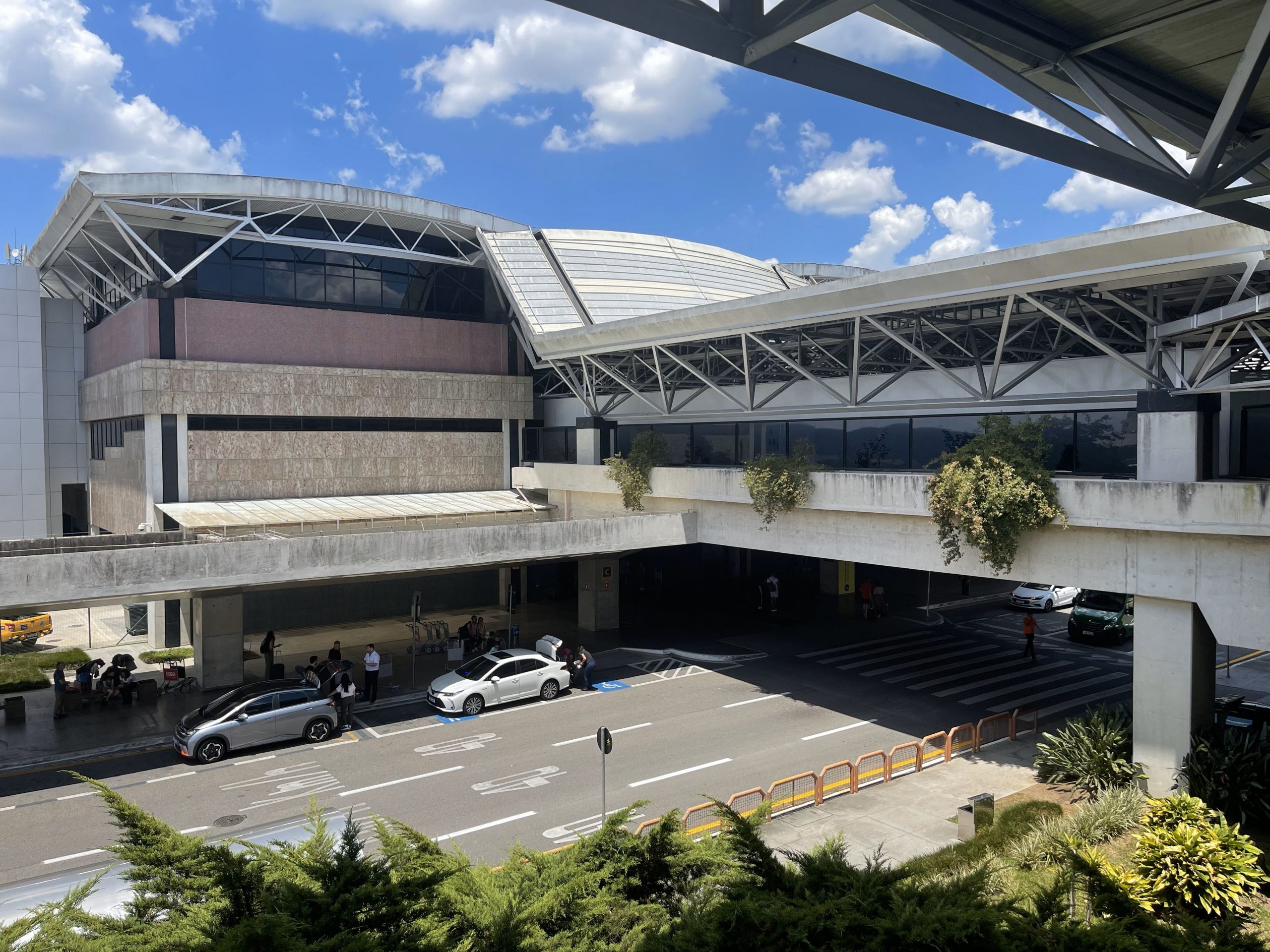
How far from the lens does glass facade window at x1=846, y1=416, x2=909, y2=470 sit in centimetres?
2338

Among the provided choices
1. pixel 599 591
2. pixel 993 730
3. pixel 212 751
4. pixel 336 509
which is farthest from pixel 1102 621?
pixel 212 751

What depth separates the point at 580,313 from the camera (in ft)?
109

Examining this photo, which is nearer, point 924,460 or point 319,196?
point 924,460

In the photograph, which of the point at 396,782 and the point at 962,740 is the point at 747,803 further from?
the point at 396,782

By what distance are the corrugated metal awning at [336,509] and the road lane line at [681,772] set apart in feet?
38.8

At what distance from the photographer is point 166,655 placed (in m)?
25.7

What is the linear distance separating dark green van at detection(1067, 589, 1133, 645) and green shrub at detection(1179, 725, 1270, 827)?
1439 centimetres

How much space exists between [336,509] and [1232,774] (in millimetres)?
26248

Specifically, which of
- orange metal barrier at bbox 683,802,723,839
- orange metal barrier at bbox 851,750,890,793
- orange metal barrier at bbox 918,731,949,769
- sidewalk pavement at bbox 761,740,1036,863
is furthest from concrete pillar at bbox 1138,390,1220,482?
orange metal barrier at bbox 683,802,723,839

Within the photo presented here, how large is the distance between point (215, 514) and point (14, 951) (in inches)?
943

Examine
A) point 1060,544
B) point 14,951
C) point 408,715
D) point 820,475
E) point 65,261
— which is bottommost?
point 408,715

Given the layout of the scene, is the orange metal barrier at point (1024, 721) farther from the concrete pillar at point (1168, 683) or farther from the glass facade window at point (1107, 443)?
the glass facade window at point (1107, 443)

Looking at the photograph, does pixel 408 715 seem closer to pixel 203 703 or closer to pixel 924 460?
pixel 203 703

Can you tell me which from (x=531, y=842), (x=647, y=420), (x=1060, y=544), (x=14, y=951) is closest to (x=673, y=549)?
(x=647, y=420)
